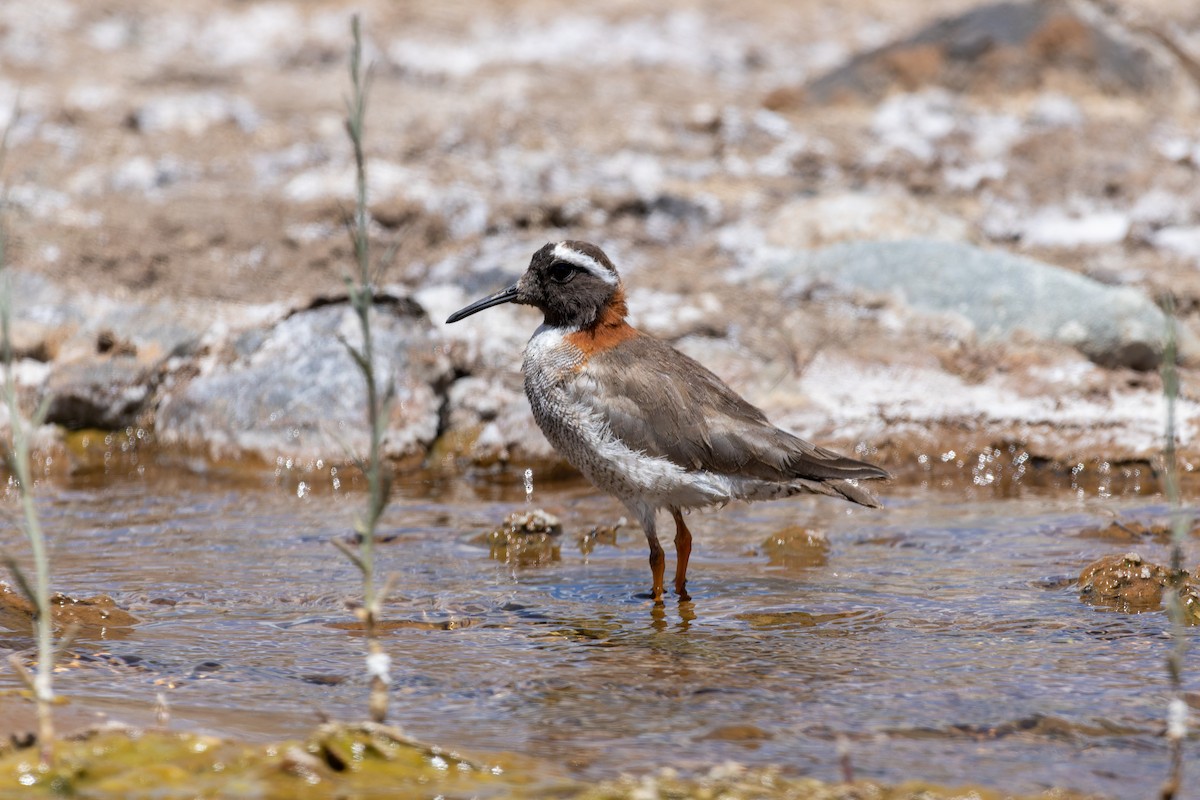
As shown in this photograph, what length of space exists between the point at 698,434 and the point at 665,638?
1214 mm

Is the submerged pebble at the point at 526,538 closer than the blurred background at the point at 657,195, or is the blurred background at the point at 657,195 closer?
the submerged pebble at the point at 526,538

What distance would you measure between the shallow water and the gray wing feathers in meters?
0.53

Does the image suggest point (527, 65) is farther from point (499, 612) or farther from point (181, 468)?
point (499, 612)

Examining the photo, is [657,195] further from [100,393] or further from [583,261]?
[583,261]

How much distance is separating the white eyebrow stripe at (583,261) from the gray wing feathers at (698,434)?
0.44 m

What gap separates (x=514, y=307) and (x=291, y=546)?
3.23 m

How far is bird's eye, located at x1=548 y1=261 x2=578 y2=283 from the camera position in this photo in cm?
748

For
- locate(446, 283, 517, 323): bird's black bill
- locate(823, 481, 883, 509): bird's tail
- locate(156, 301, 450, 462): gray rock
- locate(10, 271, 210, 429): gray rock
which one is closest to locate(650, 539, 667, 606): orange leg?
locate(823, 481, 883, 509): bird's tail

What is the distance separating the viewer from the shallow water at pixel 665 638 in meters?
4.86

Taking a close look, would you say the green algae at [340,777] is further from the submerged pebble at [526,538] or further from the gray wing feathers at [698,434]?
the submerged pebble at [526,538]

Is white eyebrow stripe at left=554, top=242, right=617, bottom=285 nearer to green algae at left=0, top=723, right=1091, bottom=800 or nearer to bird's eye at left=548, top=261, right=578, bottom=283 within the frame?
bird's eye at left=548, top=261, right=578, bottom=283

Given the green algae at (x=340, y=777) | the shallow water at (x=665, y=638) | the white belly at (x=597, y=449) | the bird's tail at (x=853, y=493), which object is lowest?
the green algae at (x=340, y=777)

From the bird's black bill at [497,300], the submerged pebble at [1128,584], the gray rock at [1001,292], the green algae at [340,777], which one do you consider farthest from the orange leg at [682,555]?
the gray rock at [1001,292]

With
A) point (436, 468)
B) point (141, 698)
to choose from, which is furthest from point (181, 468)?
point (141, 698)
